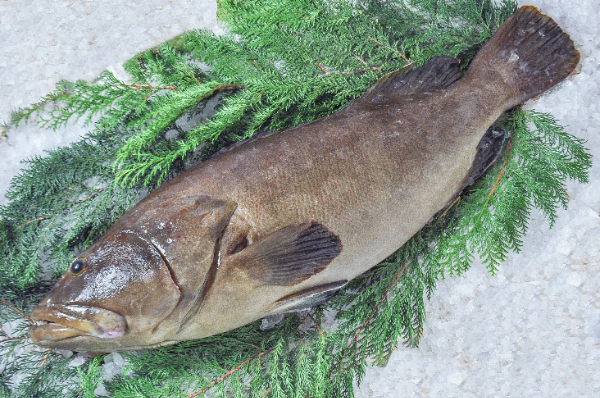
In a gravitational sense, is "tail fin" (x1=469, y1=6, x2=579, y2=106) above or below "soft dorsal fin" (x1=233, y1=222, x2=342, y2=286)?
above

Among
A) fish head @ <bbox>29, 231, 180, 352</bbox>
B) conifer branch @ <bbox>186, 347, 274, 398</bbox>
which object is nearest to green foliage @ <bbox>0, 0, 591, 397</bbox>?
conifer branch @ <bbox>186, 347, 274, 398</bbox>

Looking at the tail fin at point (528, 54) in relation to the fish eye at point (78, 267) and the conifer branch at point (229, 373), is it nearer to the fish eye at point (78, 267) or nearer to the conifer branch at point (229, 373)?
the conifer branch at point (229, 373)

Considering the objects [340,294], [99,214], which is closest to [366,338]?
[340,294]

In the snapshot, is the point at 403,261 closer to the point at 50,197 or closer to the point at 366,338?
the point at 366,338

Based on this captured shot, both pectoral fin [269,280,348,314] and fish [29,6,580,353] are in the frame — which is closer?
fish [29,6,580,353]

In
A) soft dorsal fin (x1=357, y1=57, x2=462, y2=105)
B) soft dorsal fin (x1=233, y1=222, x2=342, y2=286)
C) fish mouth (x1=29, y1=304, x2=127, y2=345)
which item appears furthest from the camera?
soft dorsal fin (x1=357, y1=57, x2=462, y2=105)

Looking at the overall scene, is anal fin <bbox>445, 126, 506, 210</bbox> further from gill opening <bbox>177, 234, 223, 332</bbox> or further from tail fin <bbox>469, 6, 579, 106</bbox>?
gill opening <bbox>177, 234, 223, 332</bbox>

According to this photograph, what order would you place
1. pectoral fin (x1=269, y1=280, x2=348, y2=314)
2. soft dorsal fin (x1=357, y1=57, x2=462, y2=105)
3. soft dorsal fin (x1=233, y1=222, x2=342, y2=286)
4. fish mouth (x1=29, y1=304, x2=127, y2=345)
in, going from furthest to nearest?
soft dorsal fin (x1=357, y1=57, x2=462, y2=105) < pectoral fin (x1=269, y1=280, x2=348, y2=314) < soft dorsal fin (x1=233, y1=222, x2=342, y2=286) < fish mouth (x1=29, y1=304, x2=127, y2=345)
